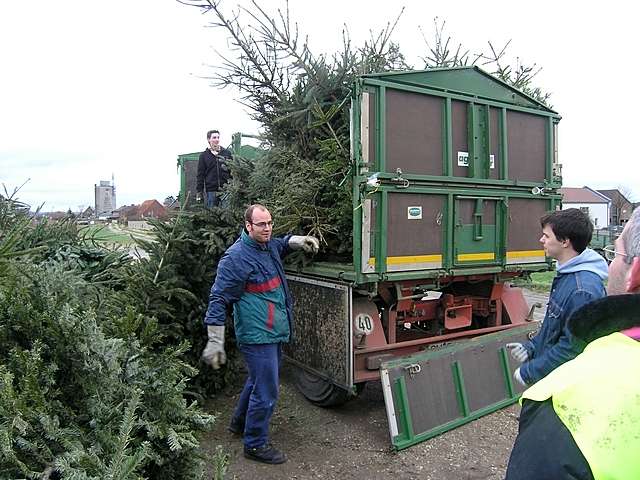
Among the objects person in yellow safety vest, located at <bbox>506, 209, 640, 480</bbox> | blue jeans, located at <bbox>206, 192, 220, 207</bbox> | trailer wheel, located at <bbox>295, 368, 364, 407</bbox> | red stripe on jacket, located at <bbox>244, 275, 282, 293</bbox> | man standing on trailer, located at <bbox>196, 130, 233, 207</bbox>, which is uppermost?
man standing on trailer, located at <bbox>196, 130, 233, 207</bbox>

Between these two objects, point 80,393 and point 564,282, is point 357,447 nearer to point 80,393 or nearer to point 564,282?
point 564,282

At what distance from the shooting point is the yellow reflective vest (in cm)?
81

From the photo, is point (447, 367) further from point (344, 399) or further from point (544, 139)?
point (544, 139)

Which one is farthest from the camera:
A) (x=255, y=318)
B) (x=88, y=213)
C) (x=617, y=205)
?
(x=617, y=205)

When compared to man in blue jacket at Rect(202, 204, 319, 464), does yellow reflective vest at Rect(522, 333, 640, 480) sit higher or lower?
higher

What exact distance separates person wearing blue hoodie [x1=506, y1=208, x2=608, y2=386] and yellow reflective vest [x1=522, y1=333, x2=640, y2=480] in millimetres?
2048

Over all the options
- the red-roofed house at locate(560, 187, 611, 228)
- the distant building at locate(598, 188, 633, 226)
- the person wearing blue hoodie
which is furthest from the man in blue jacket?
the distant building at locate(598, 188, 633, 226)

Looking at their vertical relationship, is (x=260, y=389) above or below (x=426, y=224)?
below

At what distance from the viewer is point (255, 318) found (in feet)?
12.6

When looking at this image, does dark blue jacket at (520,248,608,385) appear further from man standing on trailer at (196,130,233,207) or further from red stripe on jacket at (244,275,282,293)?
man standing on trailer at (196,130,233,207)

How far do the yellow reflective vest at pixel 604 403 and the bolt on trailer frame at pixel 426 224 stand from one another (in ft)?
10.4

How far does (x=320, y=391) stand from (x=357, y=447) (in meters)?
0.79

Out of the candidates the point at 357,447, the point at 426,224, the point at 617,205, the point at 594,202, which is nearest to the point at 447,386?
the point at 357,447

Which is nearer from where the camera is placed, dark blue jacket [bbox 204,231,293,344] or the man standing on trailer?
dark blue jacket [bbox 204,231,293,344]
